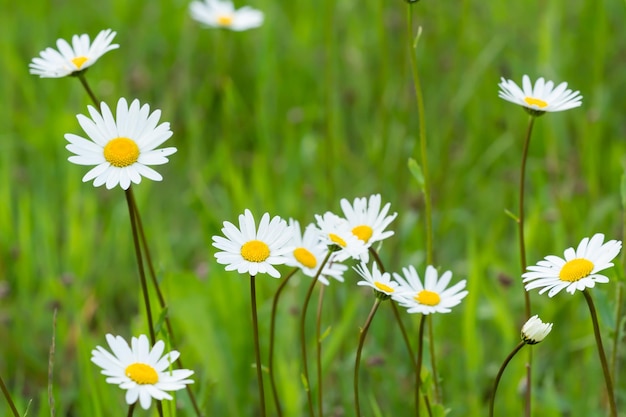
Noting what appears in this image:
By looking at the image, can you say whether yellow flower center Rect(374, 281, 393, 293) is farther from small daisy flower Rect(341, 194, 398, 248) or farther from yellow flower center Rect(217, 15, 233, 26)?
yellow flower center Rect(217, 15, 233, 26)

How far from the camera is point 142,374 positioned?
104 centimetres

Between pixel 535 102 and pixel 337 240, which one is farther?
pixel 535 102

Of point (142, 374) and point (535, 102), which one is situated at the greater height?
point (535, 102)

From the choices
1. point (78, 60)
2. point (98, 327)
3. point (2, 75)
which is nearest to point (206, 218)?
point (98, 327)

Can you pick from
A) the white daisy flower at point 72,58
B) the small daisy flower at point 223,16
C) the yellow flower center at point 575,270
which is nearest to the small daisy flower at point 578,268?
the yellow flower center at point 575,270

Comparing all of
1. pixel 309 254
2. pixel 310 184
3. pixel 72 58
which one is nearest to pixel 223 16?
pixel 310 184

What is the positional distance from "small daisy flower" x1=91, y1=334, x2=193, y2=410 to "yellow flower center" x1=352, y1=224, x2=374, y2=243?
353 millimetres

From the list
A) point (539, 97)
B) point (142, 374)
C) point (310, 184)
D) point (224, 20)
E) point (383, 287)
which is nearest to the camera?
point (142, 374)

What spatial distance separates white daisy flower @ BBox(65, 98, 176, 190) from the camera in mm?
1148

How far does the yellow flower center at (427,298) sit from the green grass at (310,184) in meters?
0.34

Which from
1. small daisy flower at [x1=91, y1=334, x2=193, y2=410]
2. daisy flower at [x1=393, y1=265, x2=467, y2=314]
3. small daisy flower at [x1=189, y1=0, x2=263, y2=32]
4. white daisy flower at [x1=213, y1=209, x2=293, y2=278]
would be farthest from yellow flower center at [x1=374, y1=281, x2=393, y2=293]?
small daisy flower at [x1=189, y1=0, x2=263, y2=32]

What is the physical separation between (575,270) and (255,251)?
0.40m

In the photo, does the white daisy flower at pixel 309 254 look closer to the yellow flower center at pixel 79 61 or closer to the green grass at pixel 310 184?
the green grass at pixel 310 184

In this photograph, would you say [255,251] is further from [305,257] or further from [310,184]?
[310,184]
